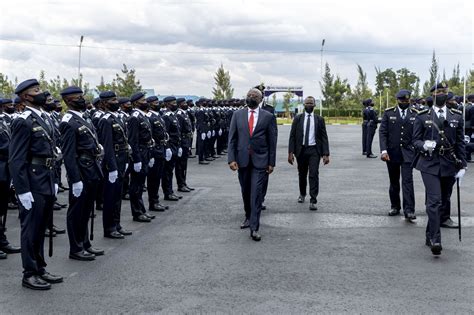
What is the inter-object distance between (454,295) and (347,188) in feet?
25.2

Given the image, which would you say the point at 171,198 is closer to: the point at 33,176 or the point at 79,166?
the point at 79,166

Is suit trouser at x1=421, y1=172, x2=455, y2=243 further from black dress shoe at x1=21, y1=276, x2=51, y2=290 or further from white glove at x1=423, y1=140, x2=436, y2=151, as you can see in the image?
black dress shoe at x1=21, y1=276, x2=51, y2=290

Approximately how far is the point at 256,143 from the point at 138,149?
2030mm

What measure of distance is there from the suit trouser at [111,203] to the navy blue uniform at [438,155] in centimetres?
402

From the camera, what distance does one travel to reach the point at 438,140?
7.66 m

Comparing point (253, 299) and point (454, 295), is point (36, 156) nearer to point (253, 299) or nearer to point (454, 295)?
point (253, 299)

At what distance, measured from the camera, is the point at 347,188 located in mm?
13328

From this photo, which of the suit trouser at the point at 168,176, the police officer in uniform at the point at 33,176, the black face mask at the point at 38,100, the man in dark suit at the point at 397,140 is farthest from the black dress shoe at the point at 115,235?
the man in dark suit at the point at 397,140

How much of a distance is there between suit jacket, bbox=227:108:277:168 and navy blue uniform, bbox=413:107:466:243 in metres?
1.99

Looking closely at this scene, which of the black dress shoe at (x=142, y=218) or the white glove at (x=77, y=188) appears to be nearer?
the white glove at (x=77, y=188)

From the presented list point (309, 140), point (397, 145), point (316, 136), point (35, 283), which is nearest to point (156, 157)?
point (309, 140)

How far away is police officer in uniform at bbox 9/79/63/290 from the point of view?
5941 mm

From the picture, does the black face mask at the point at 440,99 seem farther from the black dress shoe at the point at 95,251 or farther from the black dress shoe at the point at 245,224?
the black dress shoe at the point at 95,251

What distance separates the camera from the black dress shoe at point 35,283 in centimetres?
589
